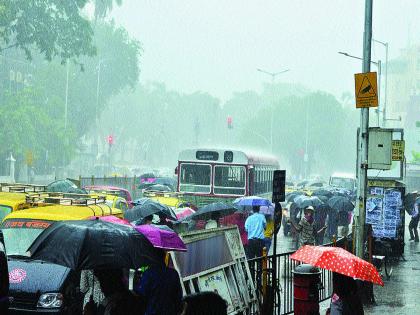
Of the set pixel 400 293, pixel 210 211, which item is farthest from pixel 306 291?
pixel 210 211

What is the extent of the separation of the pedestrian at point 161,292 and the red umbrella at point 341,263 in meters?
1.61

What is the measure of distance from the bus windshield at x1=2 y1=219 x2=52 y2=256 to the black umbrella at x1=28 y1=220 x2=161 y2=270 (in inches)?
164

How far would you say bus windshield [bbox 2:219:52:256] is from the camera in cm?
1115

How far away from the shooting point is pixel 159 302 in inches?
257

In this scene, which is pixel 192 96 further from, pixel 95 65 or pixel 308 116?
pixel 95 65

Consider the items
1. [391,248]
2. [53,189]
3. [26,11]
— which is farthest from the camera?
[26,11]

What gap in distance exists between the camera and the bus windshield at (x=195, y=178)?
80.0 ft

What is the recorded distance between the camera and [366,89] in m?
14.3

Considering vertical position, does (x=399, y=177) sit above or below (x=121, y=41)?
below

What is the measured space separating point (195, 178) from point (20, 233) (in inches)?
528

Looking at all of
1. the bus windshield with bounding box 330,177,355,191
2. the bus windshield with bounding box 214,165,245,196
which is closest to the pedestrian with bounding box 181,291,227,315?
the bus windshield with bounding box 214,165,245,196

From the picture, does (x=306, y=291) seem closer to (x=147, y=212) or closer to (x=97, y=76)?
(x=147, y=212)

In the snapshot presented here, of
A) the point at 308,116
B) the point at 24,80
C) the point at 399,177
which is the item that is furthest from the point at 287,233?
the point at 308,116

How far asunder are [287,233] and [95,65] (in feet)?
162
